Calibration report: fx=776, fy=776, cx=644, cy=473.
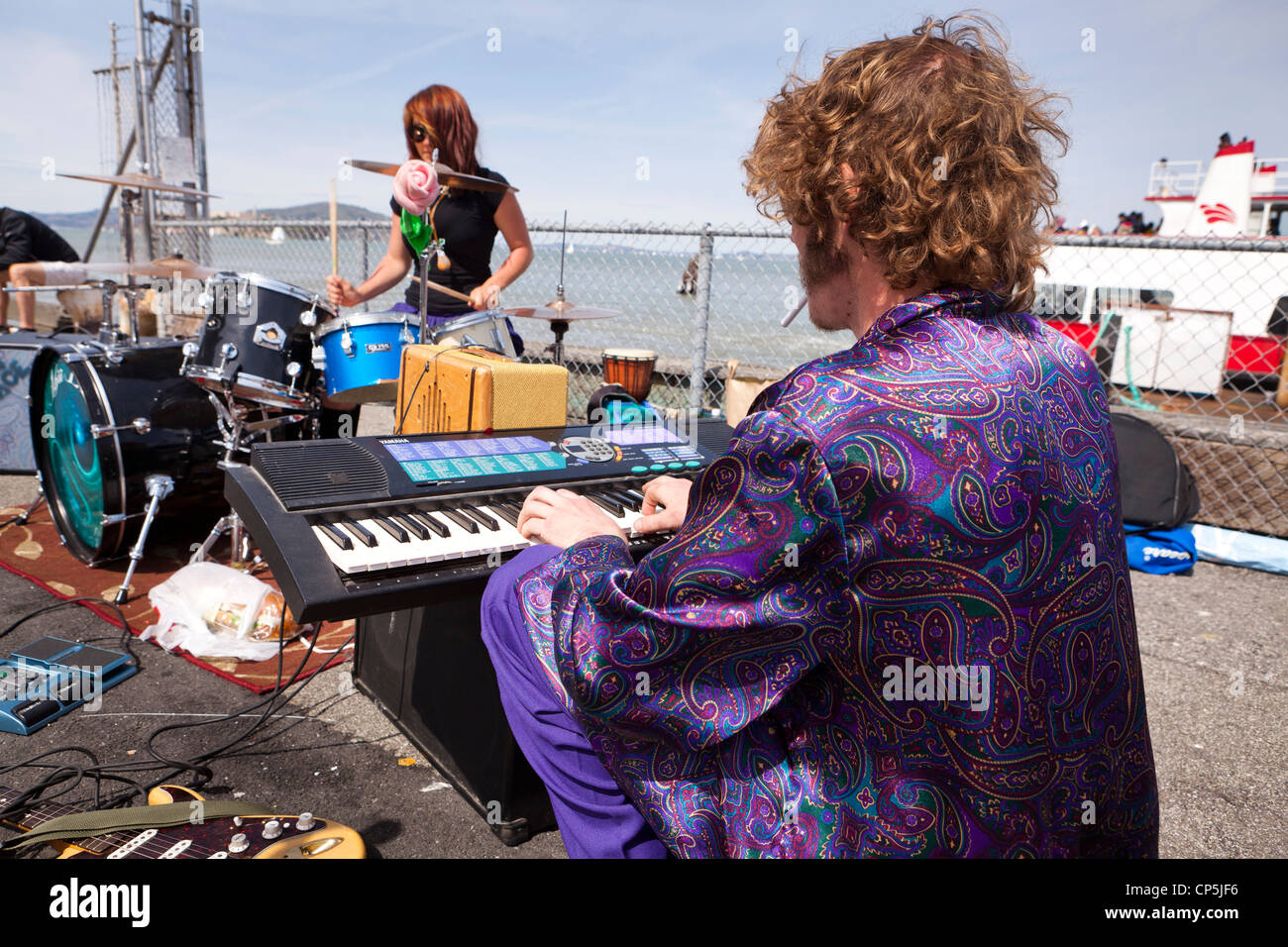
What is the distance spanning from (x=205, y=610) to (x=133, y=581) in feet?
2.39

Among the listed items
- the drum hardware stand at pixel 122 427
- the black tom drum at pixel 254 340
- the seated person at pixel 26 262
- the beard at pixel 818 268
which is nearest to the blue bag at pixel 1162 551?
the beard at pixel 818 268

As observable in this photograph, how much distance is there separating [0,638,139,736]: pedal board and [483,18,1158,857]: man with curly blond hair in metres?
2.33

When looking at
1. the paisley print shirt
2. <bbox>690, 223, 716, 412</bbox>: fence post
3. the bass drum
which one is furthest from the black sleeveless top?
the paisley print shirt

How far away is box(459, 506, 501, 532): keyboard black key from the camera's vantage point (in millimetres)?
1664

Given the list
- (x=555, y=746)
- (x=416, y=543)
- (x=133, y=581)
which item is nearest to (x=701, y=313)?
(x=133, y=581)

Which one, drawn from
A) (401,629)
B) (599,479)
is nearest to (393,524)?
(599,479)

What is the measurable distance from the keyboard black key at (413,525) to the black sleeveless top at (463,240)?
8.71ft

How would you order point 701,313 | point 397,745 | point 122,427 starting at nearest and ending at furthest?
point 397,745 < point 122,427 < point 701,313

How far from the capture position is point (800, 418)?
36.3 inches

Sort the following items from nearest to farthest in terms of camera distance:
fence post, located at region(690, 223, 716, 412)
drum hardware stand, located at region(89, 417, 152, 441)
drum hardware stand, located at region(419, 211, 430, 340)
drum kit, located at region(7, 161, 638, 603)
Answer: drum hardware stand, located at region(419, 211, 430, 340), drum hardware stand, located at region(89, 417, 152, 441), drum kit, located at region(7, 161, 638, 603), fence post, located at region(690, 223, 716, 412)

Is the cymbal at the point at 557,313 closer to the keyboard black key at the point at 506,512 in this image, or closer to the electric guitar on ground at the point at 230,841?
the keyboard black key at the point at 506,512

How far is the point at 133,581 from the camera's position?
3613 millimetres

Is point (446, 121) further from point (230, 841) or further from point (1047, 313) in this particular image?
point (1047, 313)

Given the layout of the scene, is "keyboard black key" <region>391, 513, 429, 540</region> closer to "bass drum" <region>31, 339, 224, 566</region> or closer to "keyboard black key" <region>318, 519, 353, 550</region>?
"keyboard black key" <region>318, 519, 353, 550</region>
